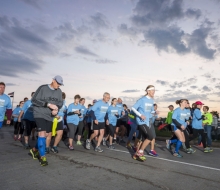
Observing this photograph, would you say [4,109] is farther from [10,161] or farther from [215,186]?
[215,186]

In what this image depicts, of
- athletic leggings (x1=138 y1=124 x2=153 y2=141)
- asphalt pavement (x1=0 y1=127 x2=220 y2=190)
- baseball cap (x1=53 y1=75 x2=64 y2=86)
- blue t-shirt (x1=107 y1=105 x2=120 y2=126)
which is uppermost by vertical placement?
baseball cap (x1=53 y1=75 x2=64 y2=86)

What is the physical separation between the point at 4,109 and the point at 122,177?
4.49 metres

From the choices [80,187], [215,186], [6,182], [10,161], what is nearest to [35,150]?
[10,161]

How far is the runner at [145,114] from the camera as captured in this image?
20.1 ft

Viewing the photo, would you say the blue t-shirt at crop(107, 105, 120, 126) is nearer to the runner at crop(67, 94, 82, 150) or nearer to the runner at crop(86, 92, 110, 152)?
the runner at crop(86, 92, 110, 152)

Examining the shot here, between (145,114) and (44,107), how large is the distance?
2.83 m

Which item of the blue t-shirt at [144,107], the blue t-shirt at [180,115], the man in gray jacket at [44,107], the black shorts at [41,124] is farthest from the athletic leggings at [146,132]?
the black shorts at [41,124]

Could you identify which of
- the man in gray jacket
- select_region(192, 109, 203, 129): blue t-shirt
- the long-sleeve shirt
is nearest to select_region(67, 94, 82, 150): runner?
the man in gray jacket

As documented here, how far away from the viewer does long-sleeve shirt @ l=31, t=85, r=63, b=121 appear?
5246 millimetres

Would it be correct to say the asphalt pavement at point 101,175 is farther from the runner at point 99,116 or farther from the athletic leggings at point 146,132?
the runner at point 99,116

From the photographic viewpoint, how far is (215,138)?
13734 millimetres

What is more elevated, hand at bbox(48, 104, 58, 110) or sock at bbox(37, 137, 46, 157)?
hand at bbox(48, 104, 58, 110)

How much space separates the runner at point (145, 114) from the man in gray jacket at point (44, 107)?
2.20 metres

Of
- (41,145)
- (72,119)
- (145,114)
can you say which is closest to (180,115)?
(145,114)
